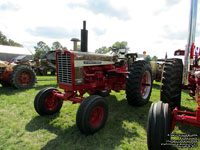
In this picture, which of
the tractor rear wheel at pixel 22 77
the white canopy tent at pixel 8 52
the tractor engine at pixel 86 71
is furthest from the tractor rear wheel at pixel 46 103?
the white canopy tent at pixel 8 52

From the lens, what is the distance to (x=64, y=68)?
3305 millimetres

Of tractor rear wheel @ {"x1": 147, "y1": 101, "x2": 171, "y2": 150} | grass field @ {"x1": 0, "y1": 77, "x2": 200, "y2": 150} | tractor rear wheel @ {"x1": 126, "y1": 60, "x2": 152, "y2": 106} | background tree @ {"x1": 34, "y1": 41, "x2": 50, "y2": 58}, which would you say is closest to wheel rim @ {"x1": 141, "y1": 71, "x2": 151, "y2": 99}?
tractor rear wheel @ {"x1": 126, "y1": 60, "x2": 152, "y2": 106}

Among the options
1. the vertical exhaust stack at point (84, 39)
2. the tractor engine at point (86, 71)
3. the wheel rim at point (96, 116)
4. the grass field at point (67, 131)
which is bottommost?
the grass field at point (67, 131)

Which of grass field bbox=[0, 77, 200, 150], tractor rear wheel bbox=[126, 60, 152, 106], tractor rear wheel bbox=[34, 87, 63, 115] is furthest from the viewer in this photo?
tractor rear wheel bbox=[126, 60, 152, 106]

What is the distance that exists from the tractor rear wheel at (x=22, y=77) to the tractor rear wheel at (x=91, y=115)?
547cm

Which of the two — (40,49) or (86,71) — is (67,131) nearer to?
(86,71)

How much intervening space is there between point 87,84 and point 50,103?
111 centimetres

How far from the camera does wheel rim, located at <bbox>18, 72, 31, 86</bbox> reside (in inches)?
276

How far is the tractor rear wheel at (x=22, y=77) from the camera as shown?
21.7ft

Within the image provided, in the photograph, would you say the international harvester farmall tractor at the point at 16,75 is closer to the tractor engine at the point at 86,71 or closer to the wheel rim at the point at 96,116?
the tractor engine at the point at 86,71

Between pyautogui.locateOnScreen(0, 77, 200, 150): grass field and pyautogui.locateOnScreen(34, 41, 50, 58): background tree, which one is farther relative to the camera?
pyautogui.locateOnScreen(34, 41, 50, 58): background tree

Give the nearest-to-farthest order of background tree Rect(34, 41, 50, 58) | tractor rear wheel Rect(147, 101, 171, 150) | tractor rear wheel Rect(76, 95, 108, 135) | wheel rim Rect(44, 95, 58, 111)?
tractor rear wheel Rect(147, 101, 171, 150)
tractor rear wheel Rect(76, 95, 108, 135)
wheel rim Rect(44, 95, 58, 111)
background tree Rect(34, 41, 50, 58)

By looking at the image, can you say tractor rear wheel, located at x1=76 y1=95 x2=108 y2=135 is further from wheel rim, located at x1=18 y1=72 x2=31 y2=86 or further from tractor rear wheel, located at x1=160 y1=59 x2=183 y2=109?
wheel rim, located at x1=18 y1=72 x2=31 y2=86

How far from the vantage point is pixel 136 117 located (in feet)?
11.6
